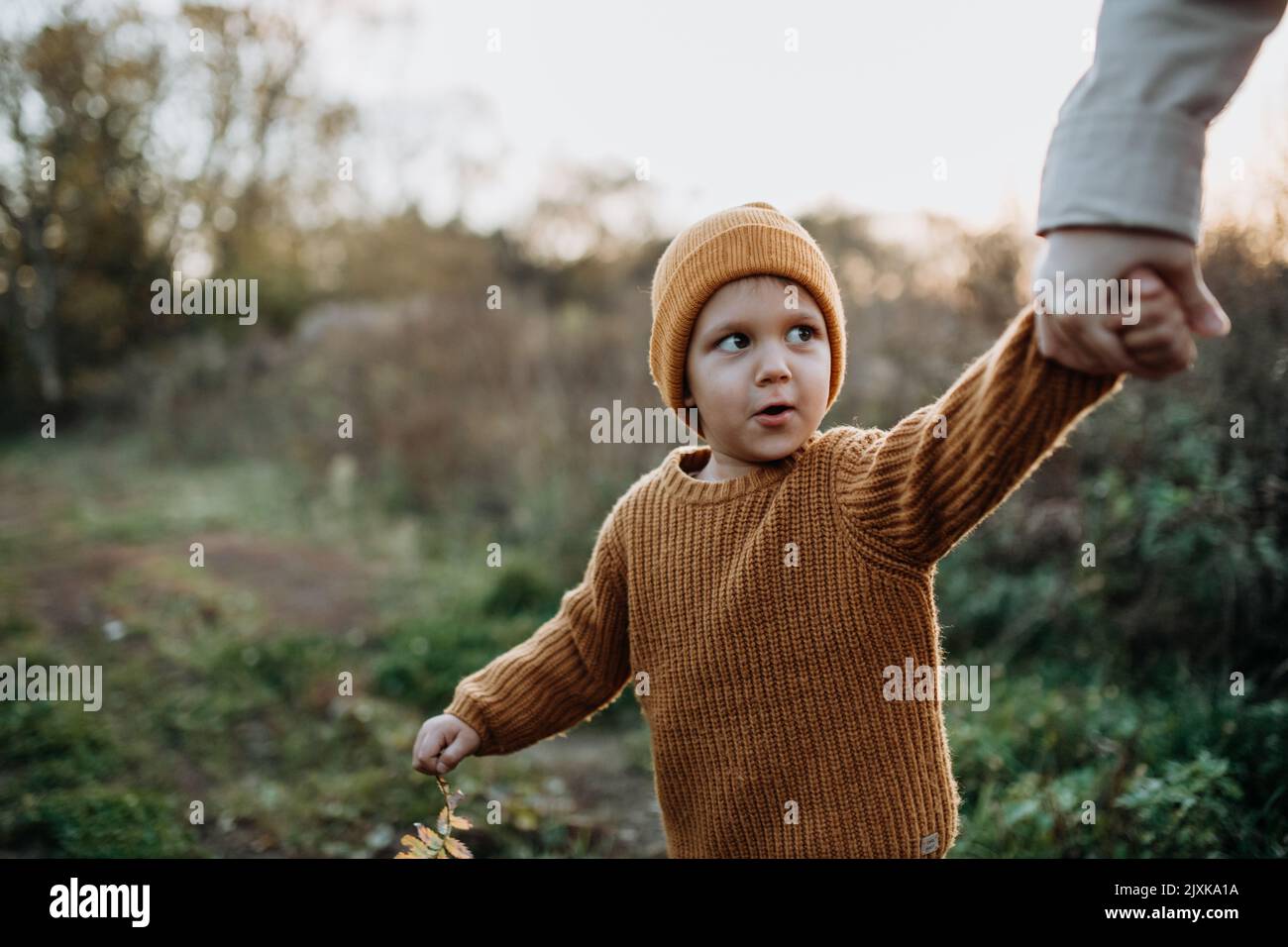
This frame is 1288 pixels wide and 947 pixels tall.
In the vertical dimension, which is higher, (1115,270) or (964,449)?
(1115,270)

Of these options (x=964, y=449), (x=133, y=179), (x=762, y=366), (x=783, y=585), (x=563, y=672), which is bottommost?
(x=563, y=672)

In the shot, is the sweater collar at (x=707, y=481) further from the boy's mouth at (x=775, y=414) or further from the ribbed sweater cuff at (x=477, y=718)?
the ribbed sweater cuff at (x=477, y=718)

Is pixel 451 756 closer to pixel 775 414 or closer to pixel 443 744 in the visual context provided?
pixel 443 744

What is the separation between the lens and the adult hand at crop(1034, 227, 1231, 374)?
1.19 metres

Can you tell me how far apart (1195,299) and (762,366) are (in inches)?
29.8

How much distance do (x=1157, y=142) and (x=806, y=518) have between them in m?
0.86

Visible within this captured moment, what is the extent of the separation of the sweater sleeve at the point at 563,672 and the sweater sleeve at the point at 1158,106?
1259mm

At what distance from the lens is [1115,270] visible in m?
1.21

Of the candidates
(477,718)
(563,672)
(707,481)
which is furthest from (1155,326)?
(477,718)

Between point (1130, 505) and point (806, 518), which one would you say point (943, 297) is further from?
point (806, 518)

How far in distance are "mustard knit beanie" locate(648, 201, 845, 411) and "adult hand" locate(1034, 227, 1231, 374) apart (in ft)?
2.14

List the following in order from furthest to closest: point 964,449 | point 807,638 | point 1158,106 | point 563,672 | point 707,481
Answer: point 563,672, point 707,481, point 807,638, point 964,449, point 1158,106

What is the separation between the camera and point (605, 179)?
1250 centimetres

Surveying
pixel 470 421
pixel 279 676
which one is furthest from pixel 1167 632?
pixel 470 421
